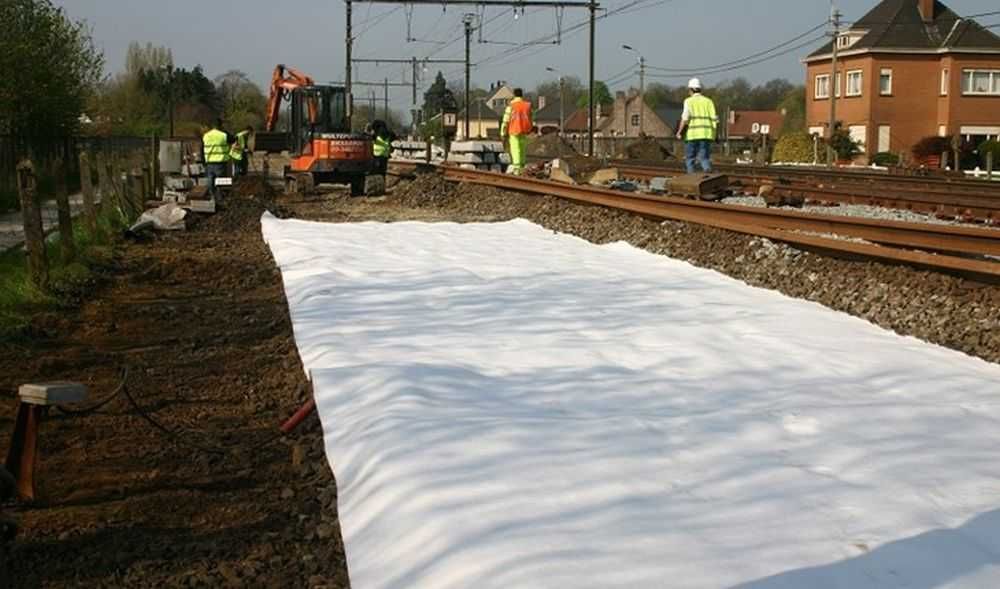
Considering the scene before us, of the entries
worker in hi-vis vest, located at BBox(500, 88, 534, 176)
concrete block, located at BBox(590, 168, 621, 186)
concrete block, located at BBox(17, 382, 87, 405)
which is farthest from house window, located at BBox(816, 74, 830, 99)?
concrete block, located at BBox(17, 382, 87, 405)

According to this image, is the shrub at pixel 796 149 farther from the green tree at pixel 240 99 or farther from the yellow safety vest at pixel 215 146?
the yellow safety vest at pixel 215 146

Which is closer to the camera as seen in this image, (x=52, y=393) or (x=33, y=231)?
(x=52, y=393)

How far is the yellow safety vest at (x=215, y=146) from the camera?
75.2 feet

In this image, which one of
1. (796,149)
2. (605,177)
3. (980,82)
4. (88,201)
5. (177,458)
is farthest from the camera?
(980,82)

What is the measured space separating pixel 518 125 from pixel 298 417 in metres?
17.3

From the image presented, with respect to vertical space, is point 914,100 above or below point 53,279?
above

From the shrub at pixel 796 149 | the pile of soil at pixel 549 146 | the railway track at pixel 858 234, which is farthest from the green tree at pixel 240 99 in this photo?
the railway track at pixel 858 234

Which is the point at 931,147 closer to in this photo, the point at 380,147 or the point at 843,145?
the point at 843,145

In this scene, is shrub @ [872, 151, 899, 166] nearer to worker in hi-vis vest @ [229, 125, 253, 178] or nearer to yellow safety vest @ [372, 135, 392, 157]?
yellow safety vest @ [372, 135, 392, 157]

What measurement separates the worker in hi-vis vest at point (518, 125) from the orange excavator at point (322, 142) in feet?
11.2

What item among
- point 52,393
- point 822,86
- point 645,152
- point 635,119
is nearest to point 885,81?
point 822,86

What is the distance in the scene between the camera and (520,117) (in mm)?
22188

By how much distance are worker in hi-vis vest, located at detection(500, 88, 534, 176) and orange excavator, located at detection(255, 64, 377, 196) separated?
3.43m

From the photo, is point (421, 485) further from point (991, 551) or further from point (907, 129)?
point (907, 129)
